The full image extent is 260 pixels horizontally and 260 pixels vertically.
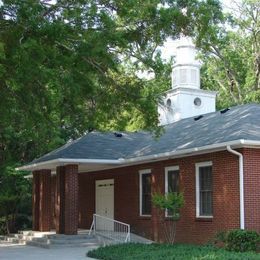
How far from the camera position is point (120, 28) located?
1541cm

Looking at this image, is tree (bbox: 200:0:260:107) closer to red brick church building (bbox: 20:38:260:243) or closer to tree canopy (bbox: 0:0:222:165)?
red brick church building (bbox: 20:38:260:243)

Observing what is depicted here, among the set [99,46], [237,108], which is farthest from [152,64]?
A: [237,108]

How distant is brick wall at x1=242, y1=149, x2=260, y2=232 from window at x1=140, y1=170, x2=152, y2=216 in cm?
618

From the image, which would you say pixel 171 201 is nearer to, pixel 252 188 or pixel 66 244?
pixel 252 188

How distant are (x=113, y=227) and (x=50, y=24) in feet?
46.8

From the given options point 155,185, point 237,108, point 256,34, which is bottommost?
point 155,185

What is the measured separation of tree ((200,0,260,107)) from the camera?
41031 mm

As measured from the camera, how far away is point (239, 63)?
4466cm

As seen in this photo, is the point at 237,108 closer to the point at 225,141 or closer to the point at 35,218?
the point at 225,141

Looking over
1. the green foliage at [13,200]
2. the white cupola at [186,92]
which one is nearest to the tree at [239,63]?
the white cupola at [186,92]

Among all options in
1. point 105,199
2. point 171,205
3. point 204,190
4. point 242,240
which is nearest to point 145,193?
point 105,199

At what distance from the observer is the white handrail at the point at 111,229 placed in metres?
22.8

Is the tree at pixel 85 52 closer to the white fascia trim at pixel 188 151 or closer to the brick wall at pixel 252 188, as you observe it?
the white fascia trim at pixel 188 151

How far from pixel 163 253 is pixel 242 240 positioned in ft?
7.77
